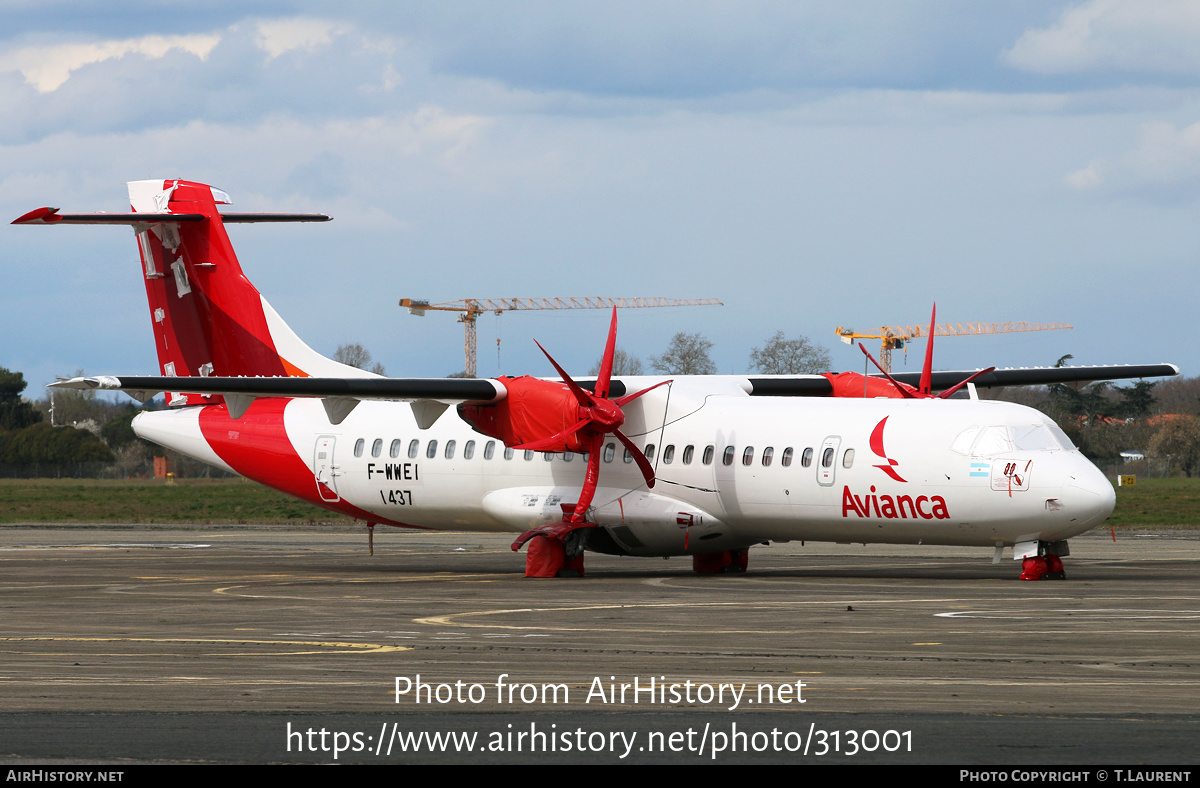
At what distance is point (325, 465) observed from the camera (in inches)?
1101

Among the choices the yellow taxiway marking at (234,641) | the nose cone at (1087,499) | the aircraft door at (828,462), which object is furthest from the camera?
the aircraft door at (828,462)

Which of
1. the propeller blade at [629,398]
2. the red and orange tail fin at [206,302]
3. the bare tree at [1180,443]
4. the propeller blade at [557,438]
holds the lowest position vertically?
the bare tree at [1180,443]

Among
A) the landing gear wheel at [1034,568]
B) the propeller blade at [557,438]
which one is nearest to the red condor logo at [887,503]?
the landing gear wheel at [1034,568]

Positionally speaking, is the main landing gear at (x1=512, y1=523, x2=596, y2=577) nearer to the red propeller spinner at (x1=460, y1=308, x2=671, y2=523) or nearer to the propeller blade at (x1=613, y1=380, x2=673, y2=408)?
the red propeller spinner at (x1=460, y1=308, x2=671, y2=523)

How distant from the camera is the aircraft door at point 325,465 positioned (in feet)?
91.6

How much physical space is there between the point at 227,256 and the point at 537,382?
8079 mm

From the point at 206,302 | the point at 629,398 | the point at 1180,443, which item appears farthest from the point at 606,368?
the point at 1180,443

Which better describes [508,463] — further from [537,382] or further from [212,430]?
[212,430]

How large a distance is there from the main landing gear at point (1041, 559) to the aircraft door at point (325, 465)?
41.8 ft

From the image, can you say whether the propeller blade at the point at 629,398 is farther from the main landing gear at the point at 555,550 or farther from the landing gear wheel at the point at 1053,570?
the landing gear wheel at the point at 1053,570

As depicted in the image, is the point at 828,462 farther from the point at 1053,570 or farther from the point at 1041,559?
the point at 1053,570

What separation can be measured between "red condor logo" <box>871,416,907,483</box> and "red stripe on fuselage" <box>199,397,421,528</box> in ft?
31.3

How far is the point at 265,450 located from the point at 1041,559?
14.7m
